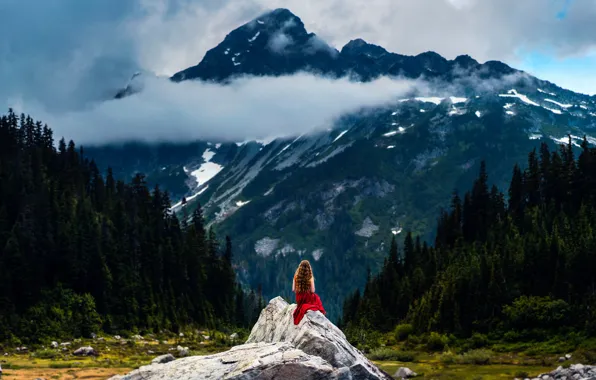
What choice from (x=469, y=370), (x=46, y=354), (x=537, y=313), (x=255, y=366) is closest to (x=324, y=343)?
(x=255, y=366)

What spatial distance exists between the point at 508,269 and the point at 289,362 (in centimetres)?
9294

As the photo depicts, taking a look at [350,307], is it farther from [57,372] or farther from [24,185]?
[57,372]

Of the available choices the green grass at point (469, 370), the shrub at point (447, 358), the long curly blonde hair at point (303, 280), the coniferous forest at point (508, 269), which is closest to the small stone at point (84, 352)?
the green grass at point (469, 370)

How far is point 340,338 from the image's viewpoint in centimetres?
3441

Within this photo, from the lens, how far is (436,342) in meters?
105

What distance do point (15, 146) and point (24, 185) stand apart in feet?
90.5

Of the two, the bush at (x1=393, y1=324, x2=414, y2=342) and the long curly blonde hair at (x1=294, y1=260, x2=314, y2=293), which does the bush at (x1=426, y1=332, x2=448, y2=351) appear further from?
the long curly blonde hair at (x1=294, y1=260, x2=314, y2=293)

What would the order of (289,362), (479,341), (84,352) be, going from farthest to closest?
(479,341)
(84,352)
(289,362)

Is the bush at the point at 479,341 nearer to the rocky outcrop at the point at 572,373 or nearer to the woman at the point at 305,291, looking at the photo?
the rocky outcrop at the point at 572,373

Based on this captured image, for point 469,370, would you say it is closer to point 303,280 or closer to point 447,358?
point 447,358

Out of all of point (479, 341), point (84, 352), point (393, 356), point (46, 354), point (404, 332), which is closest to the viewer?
point (46, 354)

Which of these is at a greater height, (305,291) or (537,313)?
(305,291)

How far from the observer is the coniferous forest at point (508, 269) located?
10100cm

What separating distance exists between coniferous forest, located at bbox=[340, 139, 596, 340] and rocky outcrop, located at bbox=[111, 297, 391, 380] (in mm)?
68630
